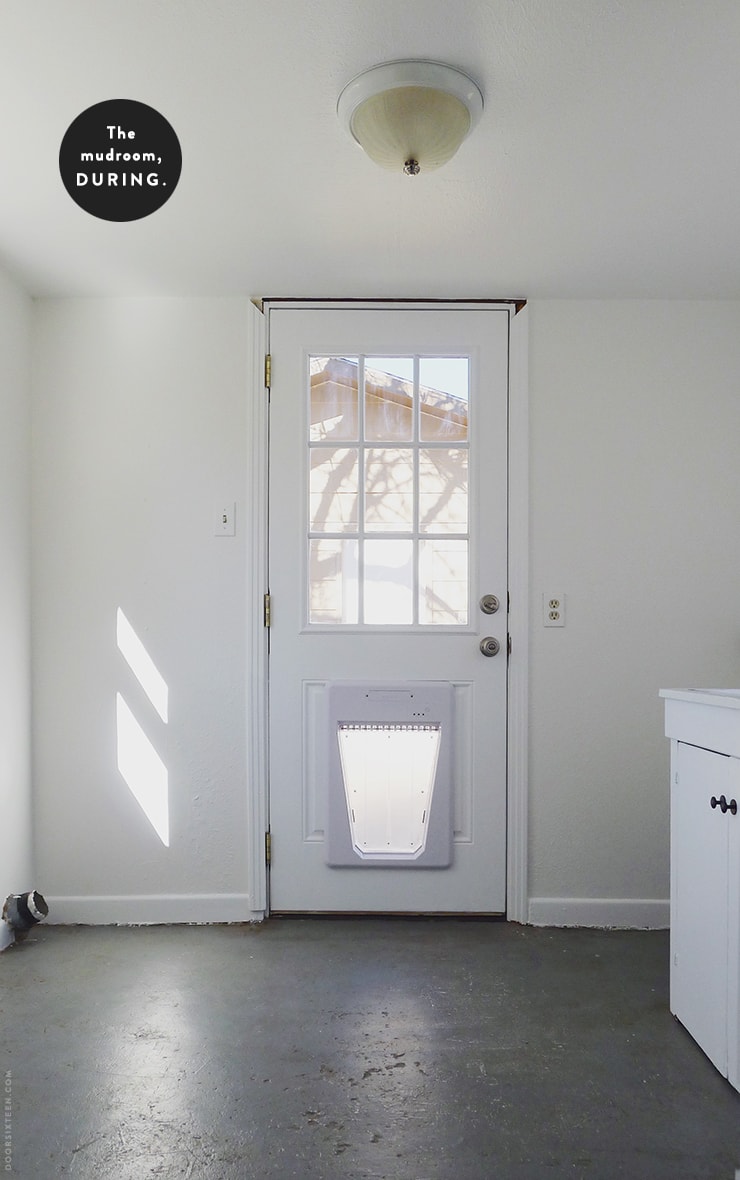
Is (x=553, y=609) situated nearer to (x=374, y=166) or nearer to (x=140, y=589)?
(x=140, y=589)

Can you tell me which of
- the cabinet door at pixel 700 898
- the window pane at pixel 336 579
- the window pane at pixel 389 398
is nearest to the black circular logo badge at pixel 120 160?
the window pane at pixel 389 398

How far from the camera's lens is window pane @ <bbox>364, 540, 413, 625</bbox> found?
10.2 feet

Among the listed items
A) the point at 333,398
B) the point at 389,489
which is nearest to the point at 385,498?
the point at 389,489

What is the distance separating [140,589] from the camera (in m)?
3.10

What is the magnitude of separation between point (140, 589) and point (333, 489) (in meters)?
0.76

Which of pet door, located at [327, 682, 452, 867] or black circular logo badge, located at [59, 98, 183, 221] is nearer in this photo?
black circular logo badge, located at [59, 98, 183, 221]

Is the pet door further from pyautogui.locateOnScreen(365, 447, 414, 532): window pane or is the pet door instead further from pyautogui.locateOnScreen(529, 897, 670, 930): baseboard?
pyautogui.locateOnScreen(365, 447, 414, 532): window pane

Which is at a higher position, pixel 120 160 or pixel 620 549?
pixel 120 160

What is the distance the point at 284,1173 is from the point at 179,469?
215 centimetres

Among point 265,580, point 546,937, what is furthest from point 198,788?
point 546,937

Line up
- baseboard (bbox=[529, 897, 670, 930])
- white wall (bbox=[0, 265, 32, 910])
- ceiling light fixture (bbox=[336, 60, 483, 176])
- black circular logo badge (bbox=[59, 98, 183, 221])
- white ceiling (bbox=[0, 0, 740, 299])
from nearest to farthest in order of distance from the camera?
white ceiling (bbox=[0, 0, 740, 299]), ceiling light fixture (bbox=[336, 60, 483, 176]), black circular logo badge (bbox=[59, 98, 183, 221]), white wall (bbox=[0, 265, 32, 910]), baseboard (bbox=[529, 897, 670, 930])

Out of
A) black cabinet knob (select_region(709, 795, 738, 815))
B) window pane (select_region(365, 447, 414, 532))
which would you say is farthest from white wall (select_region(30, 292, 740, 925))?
black cabinet knob (select_region(709, 795, 738, 815))

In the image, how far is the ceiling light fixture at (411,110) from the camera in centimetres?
181

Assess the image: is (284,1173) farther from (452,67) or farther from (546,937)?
(452,67)
